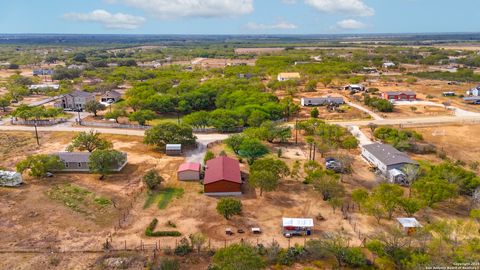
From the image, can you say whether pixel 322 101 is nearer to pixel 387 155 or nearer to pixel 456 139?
pixel 456 139

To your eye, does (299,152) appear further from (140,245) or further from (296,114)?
(140,245)

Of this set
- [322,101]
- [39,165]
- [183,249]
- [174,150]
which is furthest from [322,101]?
[183,249]

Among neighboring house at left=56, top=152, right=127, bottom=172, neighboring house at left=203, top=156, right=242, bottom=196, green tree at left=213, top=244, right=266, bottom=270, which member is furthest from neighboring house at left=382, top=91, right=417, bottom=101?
green tree at left=213, top=244, right=266, bottom=270

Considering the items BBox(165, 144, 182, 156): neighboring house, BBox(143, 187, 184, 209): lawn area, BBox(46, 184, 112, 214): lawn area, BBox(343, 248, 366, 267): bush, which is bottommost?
BBox(143, 187, 184, 209): lawn area

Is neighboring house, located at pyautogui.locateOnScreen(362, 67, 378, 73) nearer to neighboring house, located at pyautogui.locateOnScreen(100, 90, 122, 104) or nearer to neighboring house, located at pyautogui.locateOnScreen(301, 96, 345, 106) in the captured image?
neighboring house, located at pyautogui.locateOnScreen(301, 96, 345, 106)

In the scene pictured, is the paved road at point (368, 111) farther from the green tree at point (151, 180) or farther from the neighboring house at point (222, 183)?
the green tree at point (151, 180)

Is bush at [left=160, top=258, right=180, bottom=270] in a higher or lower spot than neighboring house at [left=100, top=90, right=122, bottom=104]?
lower

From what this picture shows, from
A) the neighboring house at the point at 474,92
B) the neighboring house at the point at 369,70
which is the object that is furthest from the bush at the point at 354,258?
the neighboring house at the point at 369,70
